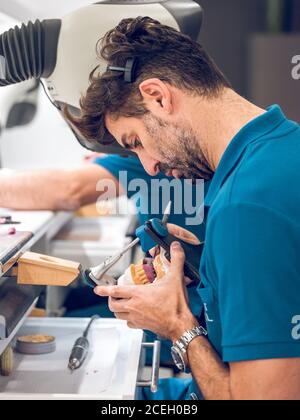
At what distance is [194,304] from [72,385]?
0.90 feet

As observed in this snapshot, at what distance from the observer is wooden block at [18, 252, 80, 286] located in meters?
1.24

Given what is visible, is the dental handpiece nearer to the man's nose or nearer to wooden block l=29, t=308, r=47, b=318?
wooden block l=29, t=308, r=47, b=318

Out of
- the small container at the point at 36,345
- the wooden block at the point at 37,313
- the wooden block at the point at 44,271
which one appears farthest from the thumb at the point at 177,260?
the wooden block at the point at 37,313

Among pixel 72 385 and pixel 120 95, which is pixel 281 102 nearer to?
pixel 120 95

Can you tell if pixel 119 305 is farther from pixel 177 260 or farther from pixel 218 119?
pixel 218 119

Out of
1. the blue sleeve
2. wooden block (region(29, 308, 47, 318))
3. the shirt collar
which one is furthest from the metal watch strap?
wooden block (region(29, 308, 47, 318))

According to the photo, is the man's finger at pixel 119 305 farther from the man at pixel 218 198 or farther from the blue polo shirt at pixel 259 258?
the blue polo shirt at pixel 259 258

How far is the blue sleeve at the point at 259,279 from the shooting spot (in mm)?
934

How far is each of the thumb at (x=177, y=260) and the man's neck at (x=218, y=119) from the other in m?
0.14

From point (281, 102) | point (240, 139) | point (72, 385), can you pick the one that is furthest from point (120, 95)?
point (281, 102)

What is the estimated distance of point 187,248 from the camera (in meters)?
1.15

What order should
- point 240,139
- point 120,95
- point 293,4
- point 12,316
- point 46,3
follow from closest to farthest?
point 240,139
point 120,95
point 12,316
point 46,3
point 293,4

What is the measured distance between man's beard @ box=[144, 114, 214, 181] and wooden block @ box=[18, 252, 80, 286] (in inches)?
9.8

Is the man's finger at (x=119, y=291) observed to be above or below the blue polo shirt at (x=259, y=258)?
below
